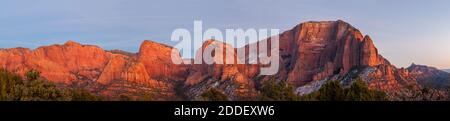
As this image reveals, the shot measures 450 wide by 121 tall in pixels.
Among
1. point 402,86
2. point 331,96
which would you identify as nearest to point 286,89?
point 331,96
